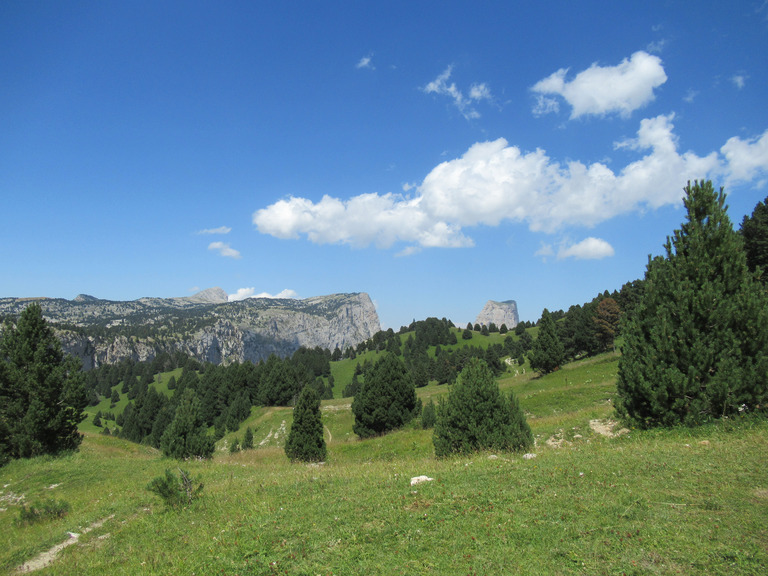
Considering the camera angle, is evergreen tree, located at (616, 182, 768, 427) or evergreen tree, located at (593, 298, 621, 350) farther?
evergreen tree, located at (593, 298, 621, 350)

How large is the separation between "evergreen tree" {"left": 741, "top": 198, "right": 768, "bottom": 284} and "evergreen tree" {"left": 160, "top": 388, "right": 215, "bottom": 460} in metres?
57.7

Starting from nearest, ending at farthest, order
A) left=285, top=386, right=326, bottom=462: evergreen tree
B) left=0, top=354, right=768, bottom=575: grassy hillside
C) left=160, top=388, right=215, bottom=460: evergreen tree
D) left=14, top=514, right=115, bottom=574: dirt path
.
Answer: left=0, top=354, right=768, bottom=575: grassy hillside → left=14, top=514, right=115, bottom=574: dirt path → left=160, top=388, right=215, bottom=460: evergreen tree → left=285, top=386, right=326, bottom=462: evergreen tree

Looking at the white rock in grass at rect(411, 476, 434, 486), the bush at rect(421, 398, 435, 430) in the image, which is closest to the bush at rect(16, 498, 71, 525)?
the white rock in grass at rect(411, 476, 434, 486)

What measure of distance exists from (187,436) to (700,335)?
25.5 m

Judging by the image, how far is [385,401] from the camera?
33656mm

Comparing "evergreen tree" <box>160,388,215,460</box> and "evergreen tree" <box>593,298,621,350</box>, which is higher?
"evergreen tree" <box>593,298,621,350</box>

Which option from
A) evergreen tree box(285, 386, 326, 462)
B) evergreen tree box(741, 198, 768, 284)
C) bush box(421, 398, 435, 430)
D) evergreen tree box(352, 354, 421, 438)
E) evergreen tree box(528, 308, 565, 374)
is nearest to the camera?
evergreen tree box(285, 386, 326, 462)

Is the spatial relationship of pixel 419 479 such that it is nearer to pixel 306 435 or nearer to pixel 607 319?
pixel 306 435

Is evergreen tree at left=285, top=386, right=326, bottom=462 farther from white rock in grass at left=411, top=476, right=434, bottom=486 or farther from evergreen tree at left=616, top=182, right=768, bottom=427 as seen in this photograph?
evergreen tree at left=616, top=182, right=768, bottom=427

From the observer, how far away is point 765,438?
10602 millimetres

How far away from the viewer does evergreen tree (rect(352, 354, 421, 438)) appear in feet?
111

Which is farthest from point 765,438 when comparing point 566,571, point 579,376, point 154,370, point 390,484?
point 154,370

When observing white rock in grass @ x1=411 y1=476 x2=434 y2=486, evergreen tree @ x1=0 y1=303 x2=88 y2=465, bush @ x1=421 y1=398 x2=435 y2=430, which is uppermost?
evergreen tree @ x1=0 y1=303 x2=88 y2=465

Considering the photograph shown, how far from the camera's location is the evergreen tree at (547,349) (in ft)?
157
